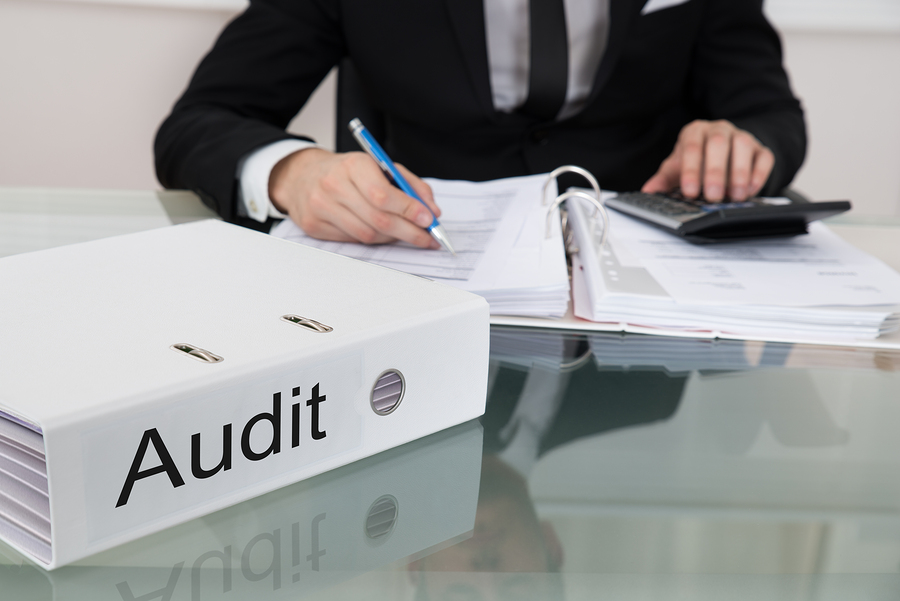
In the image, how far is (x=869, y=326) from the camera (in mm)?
600

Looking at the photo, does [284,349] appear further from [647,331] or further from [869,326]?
[869,326]

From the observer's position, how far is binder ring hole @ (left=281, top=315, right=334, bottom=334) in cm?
35

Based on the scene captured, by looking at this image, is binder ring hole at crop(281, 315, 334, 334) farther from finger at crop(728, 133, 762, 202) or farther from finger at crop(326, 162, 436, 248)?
finger at crop(728, 133, 762, 202)

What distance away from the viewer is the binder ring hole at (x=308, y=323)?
Answer: 35cm

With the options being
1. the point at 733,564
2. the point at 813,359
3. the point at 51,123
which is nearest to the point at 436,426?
the point at 733,564

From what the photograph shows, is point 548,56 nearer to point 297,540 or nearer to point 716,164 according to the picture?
point 716,164

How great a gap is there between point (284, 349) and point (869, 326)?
1.54 feet

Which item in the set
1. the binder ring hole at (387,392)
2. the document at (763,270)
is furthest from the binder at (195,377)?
the document at (763,270)

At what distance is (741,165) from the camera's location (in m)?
0.96

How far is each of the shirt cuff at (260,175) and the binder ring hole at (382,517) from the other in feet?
1.83

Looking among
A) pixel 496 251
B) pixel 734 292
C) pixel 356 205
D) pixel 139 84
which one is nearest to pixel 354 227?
pixel 356 205

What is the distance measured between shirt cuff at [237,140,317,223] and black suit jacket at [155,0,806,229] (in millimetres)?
218

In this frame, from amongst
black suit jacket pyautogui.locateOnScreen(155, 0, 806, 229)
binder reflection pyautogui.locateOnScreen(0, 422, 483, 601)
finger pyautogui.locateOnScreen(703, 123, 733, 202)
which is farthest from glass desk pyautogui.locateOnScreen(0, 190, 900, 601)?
black suit jacket pyautogui.locateOnScreen(155, 0, 806, 229)

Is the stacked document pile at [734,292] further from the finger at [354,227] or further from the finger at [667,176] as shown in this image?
the finger at [667,176]
